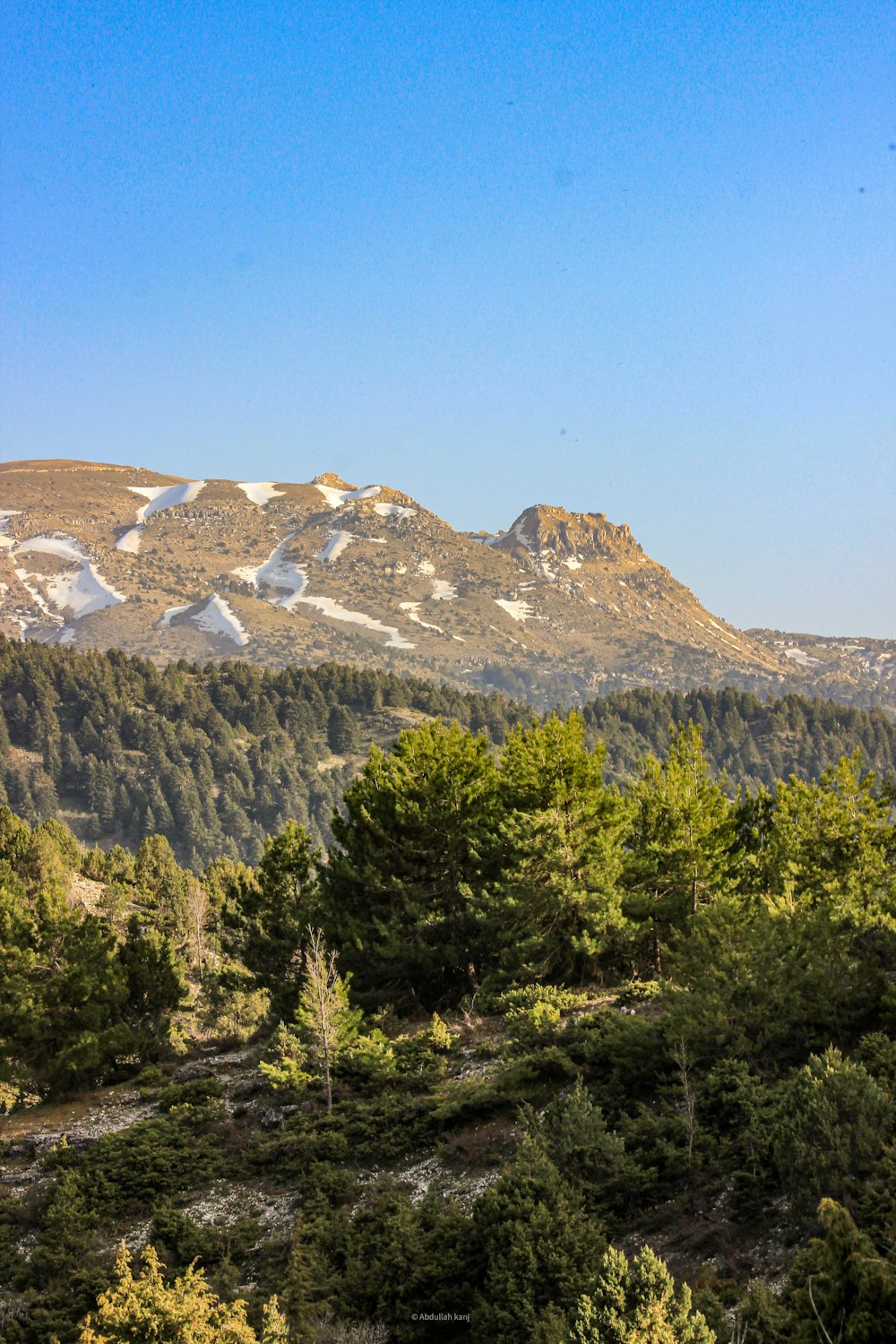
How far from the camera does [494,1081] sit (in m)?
24.5

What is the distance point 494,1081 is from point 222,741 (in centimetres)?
15080

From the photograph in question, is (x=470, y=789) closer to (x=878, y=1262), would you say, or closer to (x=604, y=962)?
(x=604, y=962)

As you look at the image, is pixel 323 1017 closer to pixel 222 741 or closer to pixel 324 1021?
pixel 324 1021

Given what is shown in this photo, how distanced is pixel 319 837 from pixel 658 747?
226 ft

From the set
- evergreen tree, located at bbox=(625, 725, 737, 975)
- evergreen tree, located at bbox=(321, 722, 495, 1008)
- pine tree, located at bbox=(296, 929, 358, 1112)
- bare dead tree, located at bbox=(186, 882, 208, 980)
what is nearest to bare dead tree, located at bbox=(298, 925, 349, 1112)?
pine tree, located at bbox=(296, 929, 358, 1112)

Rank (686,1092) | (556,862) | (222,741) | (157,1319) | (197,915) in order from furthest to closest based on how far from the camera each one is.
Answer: (222,741)
(197,915)
(556,862)
(686,1092)
(157,1319)

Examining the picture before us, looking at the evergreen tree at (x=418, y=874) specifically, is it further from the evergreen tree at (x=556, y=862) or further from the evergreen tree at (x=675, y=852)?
the evergreen tree at (x=675, y=852)

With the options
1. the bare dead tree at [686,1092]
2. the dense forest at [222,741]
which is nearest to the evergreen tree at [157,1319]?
the bare dead tree at [686,1092]

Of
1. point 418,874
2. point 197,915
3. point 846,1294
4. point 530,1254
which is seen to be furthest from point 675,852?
point 197,915

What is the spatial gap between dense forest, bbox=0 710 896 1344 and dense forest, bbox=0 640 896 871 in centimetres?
11569

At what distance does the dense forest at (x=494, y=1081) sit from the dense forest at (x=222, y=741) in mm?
115687

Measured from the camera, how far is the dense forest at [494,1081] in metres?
14.5

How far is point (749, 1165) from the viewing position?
17562 millimetres

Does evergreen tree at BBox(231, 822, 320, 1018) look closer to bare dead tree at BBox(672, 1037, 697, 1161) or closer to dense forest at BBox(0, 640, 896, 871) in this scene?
bare dead tree at BBox(672, 1037, 697, 1161)
